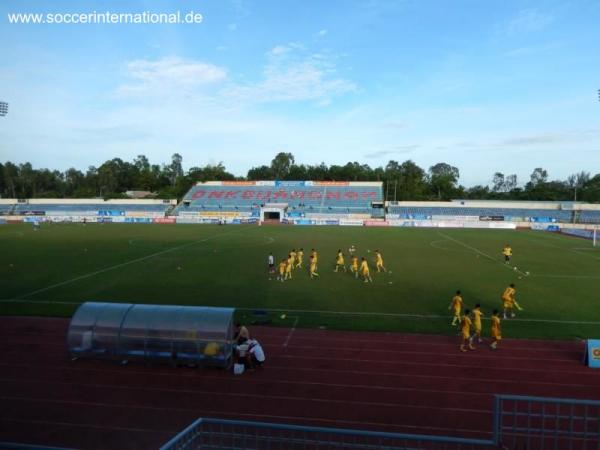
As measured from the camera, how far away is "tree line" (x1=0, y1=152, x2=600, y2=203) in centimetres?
9306

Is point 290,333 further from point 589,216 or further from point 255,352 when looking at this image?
point 589,216

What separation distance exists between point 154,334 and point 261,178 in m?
104

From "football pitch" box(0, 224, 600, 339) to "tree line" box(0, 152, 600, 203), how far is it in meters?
60.0

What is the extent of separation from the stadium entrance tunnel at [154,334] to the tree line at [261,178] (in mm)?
78841

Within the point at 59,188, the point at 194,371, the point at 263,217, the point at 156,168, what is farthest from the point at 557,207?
the point at 59,188

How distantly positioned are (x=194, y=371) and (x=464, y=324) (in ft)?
24.2

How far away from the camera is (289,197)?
7612cm

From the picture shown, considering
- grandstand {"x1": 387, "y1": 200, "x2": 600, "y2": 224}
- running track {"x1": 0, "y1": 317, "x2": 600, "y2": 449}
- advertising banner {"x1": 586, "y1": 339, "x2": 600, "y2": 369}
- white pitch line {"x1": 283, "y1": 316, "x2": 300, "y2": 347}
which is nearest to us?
running track {"x1": 0, "y1": 317, "x2": 600, "y2": 449}

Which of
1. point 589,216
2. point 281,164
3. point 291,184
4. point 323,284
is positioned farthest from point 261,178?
point 323,284

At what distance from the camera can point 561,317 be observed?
14.4m

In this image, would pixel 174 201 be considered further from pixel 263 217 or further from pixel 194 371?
pixel 194 371

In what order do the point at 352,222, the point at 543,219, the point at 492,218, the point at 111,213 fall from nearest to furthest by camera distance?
the point at 352,222
the point at 543,219
the point at 492,218
the point at 111,213

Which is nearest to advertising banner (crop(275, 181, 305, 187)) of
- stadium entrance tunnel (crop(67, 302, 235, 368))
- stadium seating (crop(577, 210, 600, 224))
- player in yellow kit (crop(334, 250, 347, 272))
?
stadium seating (crop(577, 210, 600, 224))

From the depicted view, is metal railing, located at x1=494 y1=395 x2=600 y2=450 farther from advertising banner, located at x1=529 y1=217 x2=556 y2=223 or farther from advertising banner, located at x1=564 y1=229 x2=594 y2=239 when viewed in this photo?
advertising banner, located at x1=529 y1=217 x2=556 y2=223
